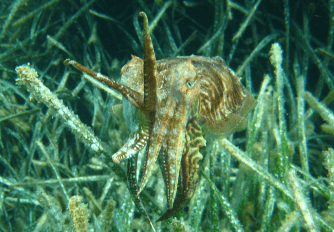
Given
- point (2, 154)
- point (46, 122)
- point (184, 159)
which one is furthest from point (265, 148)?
point (2, 154)

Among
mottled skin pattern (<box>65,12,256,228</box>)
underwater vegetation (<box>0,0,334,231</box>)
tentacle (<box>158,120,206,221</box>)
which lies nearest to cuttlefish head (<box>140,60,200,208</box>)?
mottled skin pattern (<box>65,12,256,228</box>)

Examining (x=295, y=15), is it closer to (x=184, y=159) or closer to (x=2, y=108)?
(x=184, y=159)

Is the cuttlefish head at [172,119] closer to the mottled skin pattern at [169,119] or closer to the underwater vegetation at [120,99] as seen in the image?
the mottled skin pattern at [169,119]

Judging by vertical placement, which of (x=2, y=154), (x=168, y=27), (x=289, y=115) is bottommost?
(x=2, y=154)

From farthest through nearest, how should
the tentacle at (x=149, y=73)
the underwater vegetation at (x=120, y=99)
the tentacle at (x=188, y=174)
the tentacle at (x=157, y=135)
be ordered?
the underwater vegetation at (x=120, y=99) → the tentacle at (x=188, y=174) → the tentacle at (x=157, y=135) → the tentacle at (x=149, y=73)

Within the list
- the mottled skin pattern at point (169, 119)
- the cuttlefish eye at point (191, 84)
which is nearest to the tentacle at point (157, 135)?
the mottled skin pattern at point (169, 119)

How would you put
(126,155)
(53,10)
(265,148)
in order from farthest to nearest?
(53,10), (265,148), (126,155)
